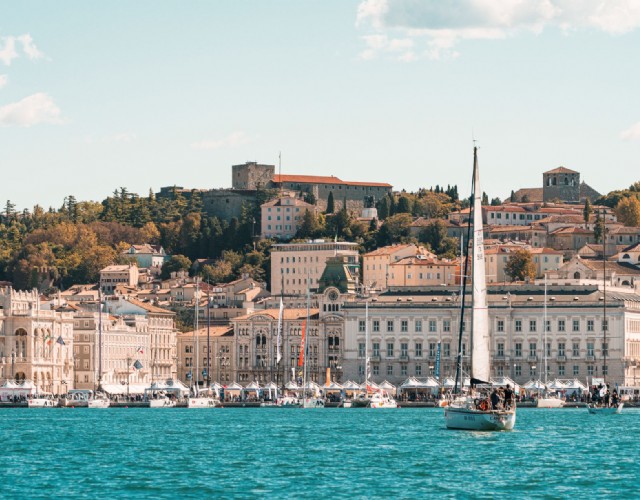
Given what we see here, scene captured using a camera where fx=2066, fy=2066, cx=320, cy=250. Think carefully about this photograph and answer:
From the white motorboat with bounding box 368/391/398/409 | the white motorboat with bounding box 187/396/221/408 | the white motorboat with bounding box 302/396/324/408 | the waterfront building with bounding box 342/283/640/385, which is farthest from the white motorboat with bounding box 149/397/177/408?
the waterfront building with bounding box 342/283/640/385

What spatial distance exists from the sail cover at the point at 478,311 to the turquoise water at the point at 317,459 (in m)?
2.91

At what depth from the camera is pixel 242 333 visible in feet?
591

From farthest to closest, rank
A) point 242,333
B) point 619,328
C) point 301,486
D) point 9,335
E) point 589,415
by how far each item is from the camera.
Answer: point 242,333
point 9,335
point 619,328
point 589,415
point 301,486

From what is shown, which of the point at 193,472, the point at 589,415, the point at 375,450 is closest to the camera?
the point at 193,472

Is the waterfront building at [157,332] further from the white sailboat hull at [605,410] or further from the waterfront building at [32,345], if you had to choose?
the white sailboat hull at [605,410]

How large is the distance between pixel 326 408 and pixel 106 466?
70701 millimetres

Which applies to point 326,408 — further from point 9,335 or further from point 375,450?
point 375,450

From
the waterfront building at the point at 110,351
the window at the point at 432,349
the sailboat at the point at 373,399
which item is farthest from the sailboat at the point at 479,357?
the waterfront building at the point at 110,351

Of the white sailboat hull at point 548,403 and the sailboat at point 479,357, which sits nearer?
the sailboat at point 479,357

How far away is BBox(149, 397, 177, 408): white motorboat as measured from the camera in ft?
474

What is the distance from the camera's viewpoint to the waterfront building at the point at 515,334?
153 m

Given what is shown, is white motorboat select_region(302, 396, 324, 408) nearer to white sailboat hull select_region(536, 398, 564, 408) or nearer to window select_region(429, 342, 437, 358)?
white sailboat hull select_region(536, 398, 564, 408)

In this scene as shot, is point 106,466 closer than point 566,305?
Yes

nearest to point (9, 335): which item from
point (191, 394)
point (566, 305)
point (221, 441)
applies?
Answer: point (191, 394)
